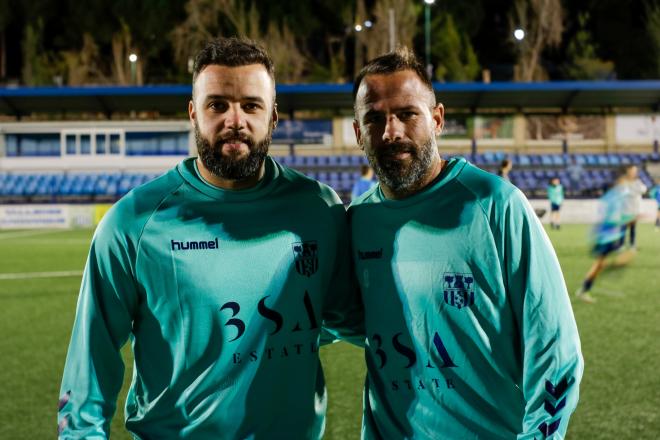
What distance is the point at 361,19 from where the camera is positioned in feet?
150

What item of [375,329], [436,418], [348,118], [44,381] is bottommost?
[44,381]

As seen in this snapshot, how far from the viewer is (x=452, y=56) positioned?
145 feet

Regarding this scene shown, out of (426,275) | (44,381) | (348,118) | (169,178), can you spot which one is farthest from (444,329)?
(348,118)

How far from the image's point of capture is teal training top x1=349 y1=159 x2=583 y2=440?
2229mm

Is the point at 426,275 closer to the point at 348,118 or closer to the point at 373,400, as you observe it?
the point at 373,400

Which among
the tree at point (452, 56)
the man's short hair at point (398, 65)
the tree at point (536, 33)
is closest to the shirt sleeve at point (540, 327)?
the man's short hair at point (398, 65)

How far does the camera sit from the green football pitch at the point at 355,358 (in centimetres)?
499

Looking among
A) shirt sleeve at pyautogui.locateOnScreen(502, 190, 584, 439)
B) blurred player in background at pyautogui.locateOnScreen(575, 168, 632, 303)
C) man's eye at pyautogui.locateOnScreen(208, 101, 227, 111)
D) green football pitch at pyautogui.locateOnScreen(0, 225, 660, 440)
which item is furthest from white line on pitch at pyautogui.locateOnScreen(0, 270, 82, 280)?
shirt sleeve at pyautogui.locateOnScreen(502, 190, 584, 439)

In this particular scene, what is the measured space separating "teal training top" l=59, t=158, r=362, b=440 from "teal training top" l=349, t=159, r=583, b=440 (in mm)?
291

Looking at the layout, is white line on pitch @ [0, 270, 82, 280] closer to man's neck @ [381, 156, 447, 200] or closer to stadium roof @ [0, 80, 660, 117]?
man's neck @ [381, 156, 447, 200]

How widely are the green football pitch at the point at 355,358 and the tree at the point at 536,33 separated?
A: 112 feet

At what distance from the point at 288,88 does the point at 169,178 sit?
29115mm

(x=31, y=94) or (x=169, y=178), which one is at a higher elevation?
(x=31, y=94)

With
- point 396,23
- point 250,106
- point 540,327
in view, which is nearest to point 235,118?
point 250,106
